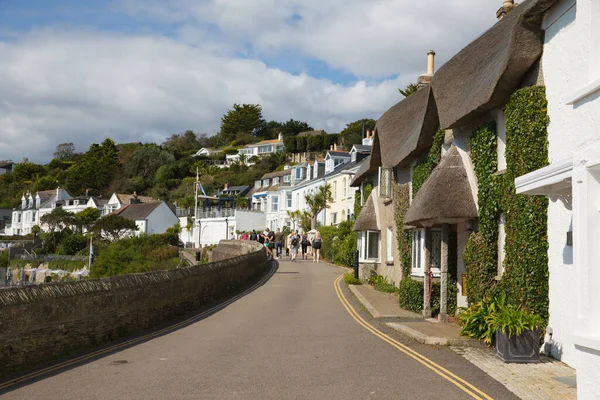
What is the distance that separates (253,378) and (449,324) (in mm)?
7524

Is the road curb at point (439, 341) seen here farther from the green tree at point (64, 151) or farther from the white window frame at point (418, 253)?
the green tree at point (64, 151)

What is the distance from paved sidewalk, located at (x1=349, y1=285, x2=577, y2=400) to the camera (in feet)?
28.7

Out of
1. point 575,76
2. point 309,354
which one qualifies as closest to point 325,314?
point 309,354

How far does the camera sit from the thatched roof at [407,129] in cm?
1942

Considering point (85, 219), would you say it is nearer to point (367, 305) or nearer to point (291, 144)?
point (291, 144)

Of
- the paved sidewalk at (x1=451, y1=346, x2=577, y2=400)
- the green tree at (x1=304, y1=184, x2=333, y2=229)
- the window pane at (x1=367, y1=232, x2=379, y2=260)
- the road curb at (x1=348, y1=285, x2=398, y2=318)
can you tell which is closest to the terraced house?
the paved sidewalk at (x1=451, y1=346, x2=577, y2=400)

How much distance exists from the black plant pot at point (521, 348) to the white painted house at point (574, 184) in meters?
0.51

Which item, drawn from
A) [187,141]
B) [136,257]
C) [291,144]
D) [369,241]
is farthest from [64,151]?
[369,241]

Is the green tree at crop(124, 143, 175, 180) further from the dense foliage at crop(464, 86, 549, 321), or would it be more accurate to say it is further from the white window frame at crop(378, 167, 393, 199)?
the dense foliage at crop(464, 86, 549, 321)

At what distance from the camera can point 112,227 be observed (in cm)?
7906

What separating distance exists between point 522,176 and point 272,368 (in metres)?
4.87

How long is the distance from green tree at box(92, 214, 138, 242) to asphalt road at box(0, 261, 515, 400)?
217 feet

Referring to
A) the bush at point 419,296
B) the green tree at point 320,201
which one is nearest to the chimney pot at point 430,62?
the bush at point 419,296

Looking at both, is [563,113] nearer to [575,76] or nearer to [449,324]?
[575,76]
